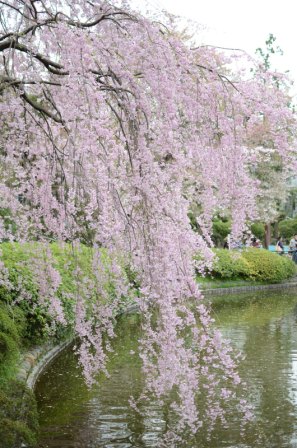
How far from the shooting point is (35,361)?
8.66m

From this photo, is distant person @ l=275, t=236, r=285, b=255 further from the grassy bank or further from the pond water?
the grassy bank

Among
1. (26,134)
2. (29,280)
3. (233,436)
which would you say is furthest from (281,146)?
(29,280)

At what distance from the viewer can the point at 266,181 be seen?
30.7 metres

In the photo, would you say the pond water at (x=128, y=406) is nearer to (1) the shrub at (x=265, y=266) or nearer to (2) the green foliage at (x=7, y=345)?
(2) the green foliage at (x=7, y=345)

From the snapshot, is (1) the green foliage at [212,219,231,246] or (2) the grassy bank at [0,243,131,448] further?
(1) the green foliage at [212,219,231,246]

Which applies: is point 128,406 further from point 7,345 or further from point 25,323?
point 25,323

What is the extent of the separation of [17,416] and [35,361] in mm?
3119

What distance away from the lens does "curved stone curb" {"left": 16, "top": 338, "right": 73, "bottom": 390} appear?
7512 mm

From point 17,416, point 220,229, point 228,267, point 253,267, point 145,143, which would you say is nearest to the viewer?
point 145,143

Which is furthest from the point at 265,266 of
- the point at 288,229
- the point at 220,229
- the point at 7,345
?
the point at 288,229

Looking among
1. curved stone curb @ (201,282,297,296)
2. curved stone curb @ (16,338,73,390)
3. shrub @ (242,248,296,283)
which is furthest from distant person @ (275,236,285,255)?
curved stone curb @ (16,338,73,390)

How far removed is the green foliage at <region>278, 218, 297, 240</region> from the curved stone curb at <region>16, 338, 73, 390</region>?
34.8 metres

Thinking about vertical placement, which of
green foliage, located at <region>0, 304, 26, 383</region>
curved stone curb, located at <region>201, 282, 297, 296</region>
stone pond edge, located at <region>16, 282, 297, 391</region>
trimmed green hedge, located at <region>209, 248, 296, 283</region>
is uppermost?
trimmed green hedge, located at <region>209, 248, 296, 283</region>

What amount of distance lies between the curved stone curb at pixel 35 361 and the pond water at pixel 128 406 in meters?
0.12
